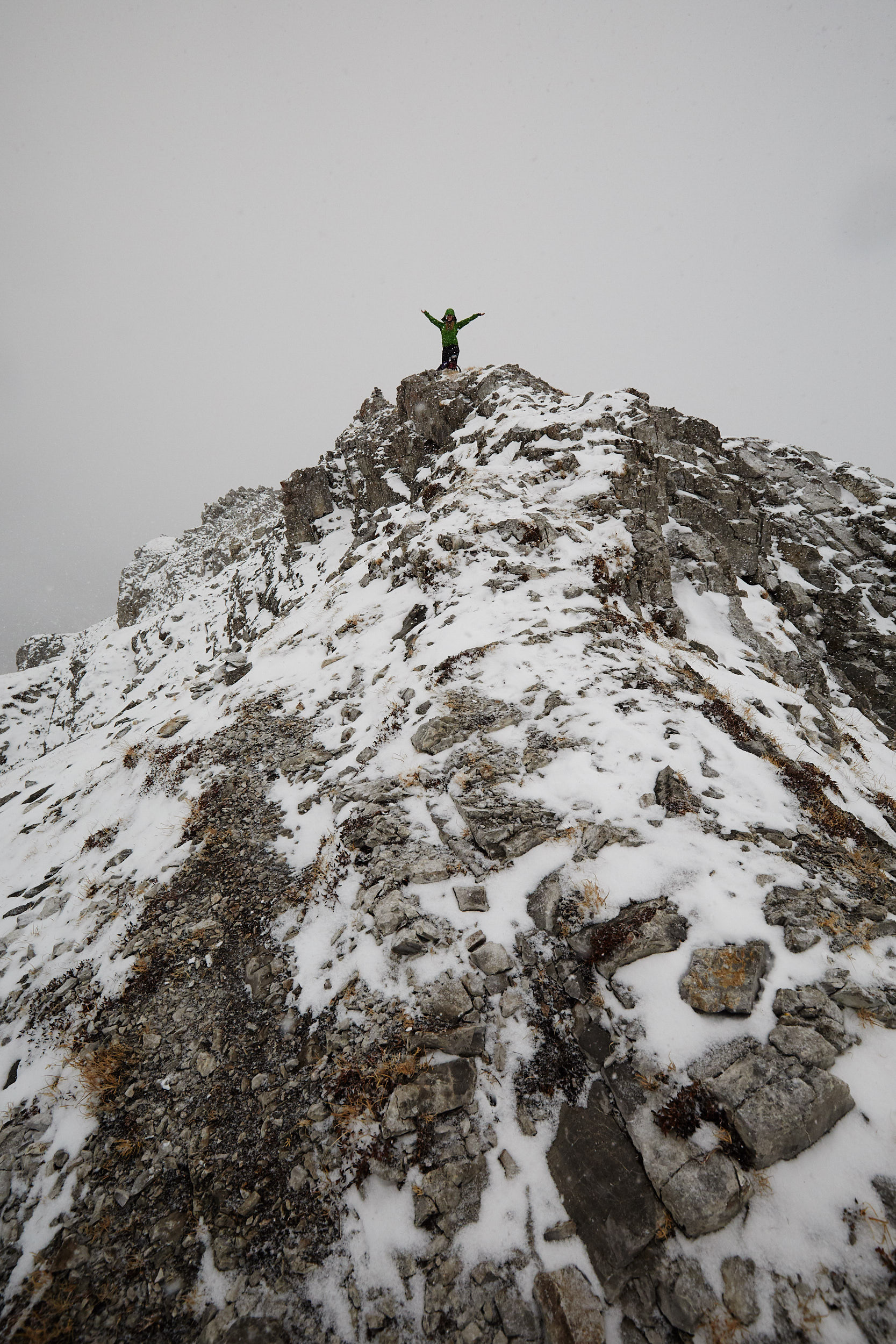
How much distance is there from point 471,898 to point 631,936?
6.87 ft

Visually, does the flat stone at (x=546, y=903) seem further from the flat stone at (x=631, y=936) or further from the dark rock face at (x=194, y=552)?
the dark rock face at (x=194, y=552)

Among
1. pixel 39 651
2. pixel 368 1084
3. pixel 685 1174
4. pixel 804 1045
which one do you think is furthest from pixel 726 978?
pixel 39 651

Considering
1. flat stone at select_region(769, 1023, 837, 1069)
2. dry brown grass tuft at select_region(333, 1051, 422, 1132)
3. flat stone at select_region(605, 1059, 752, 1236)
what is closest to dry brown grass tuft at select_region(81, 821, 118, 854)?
dry brown grass tuft at select_region(333, 1051, 422, 1132)

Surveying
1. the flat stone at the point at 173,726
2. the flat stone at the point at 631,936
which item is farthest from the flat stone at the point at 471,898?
the flat stone at the point at 173,726

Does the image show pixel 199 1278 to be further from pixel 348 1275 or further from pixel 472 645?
pixel 472 645

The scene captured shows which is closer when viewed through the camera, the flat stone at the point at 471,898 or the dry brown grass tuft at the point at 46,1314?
the dry brown grass tuft at the point at 46,1314

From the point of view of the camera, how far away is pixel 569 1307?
393cm

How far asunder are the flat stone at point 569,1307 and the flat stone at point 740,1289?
3.40 feet

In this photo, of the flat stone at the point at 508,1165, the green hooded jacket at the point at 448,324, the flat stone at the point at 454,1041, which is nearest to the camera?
the flat stone at the point at 508,1165

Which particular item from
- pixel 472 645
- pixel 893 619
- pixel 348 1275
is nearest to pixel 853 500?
pixel 893 619

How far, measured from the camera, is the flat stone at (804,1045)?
14.8ft

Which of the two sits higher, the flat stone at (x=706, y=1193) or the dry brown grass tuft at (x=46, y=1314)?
the flat stone at (x=706, y=1193)

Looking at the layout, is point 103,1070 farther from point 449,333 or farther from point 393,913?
point 449,333

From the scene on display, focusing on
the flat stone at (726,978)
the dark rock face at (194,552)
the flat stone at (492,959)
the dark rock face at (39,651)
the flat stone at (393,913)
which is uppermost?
the dark rock face at (194,552)
